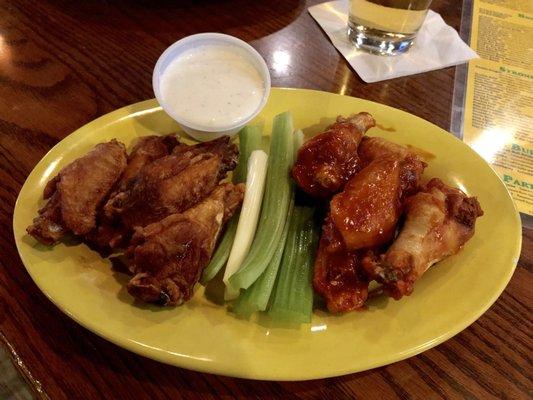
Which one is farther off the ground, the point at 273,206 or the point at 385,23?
the point at 385,23

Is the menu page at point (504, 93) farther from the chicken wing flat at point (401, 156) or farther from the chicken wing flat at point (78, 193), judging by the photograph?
the chicken wing flat at point (78, 193)

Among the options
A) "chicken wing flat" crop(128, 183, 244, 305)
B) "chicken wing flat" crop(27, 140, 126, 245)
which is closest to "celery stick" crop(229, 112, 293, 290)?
"chicken wing flat" crop(128, 183, 244, 305)

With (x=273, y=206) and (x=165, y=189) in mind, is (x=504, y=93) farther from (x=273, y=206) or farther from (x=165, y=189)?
(x=165, y=189)

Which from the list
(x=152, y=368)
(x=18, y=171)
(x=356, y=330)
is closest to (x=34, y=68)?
(x=18, y=171)

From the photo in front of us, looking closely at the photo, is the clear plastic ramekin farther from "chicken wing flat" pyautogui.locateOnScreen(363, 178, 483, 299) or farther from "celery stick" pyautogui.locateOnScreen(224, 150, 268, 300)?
"chicken wing flat" pyautogui.locateOnScreen(363, 178, 483, 299)

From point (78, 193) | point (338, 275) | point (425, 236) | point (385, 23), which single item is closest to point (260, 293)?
point (338, 275)

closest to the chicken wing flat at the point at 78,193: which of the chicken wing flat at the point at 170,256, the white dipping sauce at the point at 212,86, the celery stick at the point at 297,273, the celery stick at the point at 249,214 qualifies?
the chicken wing flat at the point at 170,256
